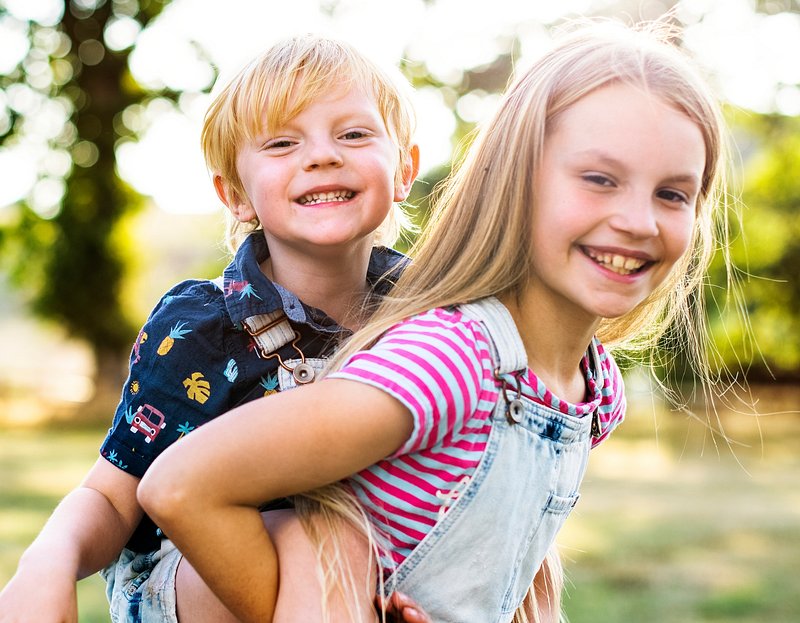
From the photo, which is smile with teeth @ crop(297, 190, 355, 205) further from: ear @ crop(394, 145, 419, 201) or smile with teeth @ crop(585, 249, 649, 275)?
smile with teeth @ crop(585, 249, 649, 275)

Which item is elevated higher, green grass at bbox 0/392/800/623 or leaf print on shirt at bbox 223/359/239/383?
leaf print on shirt at bbox 223/359/239/383

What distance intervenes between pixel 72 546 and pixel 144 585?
224mm

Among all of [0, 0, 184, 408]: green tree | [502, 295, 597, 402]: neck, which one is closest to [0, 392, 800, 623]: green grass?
[502, 295, 597, 402]: neck

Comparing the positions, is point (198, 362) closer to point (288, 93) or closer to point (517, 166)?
point (288, 93)

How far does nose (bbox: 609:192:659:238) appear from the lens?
1.65 m

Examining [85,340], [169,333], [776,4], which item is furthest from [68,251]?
[169,333]

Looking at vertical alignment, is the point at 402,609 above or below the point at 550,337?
below

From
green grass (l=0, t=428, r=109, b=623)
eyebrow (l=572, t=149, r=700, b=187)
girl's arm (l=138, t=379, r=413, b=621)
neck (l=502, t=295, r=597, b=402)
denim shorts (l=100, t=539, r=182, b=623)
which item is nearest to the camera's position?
girl's arm (l=138, t=379, r=413, b=621)

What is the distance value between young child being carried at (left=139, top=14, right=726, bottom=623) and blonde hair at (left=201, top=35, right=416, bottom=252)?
449 millimetres

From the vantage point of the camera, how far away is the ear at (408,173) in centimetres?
236

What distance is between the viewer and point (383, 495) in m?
1.66

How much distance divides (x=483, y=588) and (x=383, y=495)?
0.25 m

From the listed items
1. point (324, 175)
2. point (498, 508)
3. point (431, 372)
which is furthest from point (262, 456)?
point (324, 175)

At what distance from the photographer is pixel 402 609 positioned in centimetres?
168
